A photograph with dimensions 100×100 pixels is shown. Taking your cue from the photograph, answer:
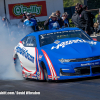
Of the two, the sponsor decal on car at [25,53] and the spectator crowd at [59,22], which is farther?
the spectator crowd at [59,22]

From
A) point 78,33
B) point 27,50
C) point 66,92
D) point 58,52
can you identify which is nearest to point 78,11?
point 78,33

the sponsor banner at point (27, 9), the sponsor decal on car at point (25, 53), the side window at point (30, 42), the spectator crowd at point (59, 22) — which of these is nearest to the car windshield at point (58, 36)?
the side window at point (30, 42)

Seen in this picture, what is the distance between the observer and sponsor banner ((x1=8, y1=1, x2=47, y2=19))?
81.8ft

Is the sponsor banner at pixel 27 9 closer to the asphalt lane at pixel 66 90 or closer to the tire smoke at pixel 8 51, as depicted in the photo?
the tire smoke at pixel 8 51

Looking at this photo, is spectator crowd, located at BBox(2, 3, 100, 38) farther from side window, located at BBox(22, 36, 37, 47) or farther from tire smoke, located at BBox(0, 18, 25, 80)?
side window, located at BBox(22, 36, 37, 47)

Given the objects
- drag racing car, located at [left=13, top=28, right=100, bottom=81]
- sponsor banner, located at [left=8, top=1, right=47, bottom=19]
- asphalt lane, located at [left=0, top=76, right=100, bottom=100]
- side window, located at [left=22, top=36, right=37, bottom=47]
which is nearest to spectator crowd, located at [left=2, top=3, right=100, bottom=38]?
side window, located at [left=22, top=36, right=37, bottom=47]

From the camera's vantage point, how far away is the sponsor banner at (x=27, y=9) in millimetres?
24922

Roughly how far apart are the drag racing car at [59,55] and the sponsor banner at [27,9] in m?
16.9

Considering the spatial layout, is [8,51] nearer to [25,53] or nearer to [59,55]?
[25,53]

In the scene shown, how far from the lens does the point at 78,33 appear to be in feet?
26.4

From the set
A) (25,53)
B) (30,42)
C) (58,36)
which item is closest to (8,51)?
(30,42)

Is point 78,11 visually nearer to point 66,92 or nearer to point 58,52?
point 58,52

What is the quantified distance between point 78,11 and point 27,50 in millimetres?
4490

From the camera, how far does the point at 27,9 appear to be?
2541cm
